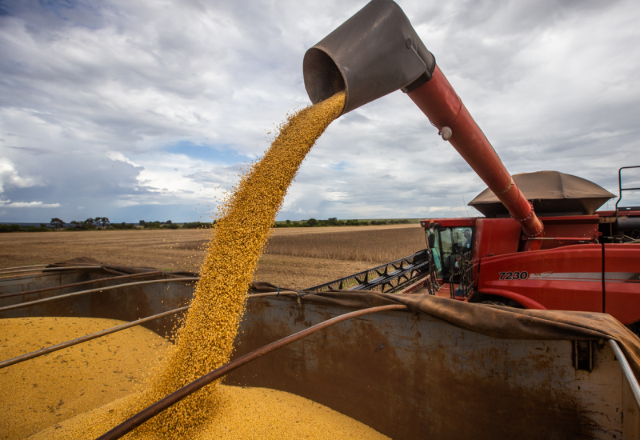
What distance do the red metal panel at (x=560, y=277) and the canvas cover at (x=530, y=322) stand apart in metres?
1.34

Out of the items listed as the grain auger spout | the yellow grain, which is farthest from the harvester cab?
the yellow grain

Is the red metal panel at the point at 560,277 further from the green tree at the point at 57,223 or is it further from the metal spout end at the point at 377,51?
the green tree at the point at 57,223

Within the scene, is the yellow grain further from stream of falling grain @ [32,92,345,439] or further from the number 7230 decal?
the number 7230 decal

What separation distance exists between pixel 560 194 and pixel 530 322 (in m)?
3.06

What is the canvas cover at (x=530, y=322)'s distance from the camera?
4.53ft

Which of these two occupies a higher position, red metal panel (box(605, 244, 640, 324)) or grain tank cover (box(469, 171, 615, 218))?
grain tank cover (box(469, 171, 615, 218))

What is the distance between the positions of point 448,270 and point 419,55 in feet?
11.1

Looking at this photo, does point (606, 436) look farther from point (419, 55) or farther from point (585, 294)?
point (419, 55)

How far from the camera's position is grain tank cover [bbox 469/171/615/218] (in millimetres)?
3705

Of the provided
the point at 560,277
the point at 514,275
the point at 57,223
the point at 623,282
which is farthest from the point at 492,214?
the point at 57,223

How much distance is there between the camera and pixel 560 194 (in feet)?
12.3

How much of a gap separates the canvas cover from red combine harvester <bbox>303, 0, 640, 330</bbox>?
3.87ft

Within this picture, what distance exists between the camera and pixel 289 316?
2.63 metres

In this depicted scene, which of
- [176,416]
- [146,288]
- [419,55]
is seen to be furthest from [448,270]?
[146,288]
